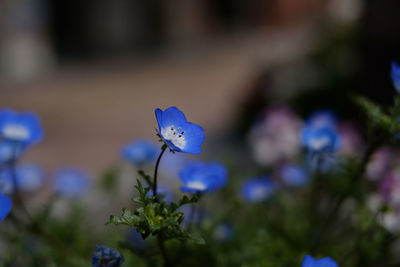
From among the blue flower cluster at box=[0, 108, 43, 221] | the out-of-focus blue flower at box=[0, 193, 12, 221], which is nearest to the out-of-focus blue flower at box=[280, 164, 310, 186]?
the blue flower cluster at box=[0, 108, 43, 221]

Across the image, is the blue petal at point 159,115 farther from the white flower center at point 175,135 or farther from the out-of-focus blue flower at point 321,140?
the out-of-focus blue flower at point 321,140

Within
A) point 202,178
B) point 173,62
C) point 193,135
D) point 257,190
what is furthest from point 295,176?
point 173,62

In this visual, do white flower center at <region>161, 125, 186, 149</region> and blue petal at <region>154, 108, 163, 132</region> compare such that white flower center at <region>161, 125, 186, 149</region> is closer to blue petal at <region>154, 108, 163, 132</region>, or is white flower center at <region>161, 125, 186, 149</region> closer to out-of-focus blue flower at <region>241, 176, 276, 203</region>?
blue petal at <region>154, 108, 163, 132</region>

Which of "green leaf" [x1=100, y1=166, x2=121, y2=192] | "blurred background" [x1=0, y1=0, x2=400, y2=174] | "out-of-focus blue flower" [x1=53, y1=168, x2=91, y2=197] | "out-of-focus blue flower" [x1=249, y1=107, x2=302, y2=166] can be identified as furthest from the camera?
"blurred background" [x1=0, y1=0, x2=400, y2=174]

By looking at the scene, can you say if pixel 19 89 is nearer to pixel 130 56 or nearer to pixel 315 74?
pixel 130 56

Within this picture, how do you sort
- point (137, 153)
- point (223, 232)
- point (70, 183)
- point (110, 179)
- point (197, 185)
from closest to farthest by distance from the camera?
point (197, 185), point (223, 232), point (137, 153), point (110, 179), point (70, 183)

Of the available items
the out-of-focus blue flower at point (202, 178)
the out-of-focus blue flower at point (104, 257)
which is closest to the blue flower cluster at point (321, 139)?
the out-of-focus blue flower at point (202, 178)

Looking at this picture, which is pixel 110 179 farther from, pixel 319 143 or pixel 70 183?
pixel 319 143
